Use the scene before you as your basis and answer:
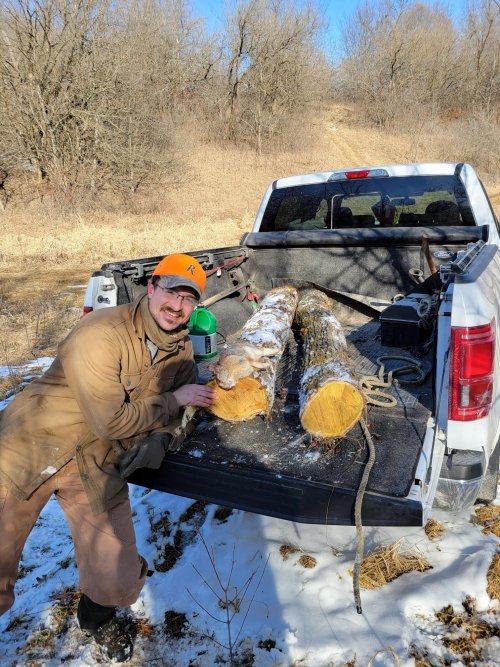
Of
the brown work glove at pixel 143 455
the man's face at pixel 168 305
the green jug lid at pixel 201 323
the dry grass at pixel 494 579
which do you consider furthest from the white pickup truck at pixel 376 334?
the man's face at pixel 168 305

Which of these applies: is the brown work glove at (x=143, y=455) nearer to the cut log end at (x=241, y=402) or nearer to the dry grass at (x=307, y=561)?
the cut log end at (x=241, y=402)

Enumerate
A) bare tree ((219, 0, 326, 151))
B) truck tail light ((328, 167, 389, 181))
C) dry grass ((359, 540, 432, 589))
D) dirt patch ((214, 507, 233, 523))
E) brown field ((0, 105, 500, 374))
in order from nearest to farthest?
1. dry grass ((359, 540, 432, 589))
2. dirt patch ((214, 507, 233, 523))
3. truck tail light ((328, 167, 389, 181))
4. brown field ((0, 105, 500, 374))
5. bare tree ((219, 0, 326, 151))

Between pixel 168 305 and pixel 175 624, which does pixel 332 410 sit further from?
pixel 175 624

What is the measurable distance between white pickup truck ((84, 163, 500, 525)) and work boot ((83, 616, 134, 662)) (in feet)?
2.25

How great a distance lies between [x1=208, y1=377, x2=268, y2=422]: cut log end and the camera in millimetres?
2537

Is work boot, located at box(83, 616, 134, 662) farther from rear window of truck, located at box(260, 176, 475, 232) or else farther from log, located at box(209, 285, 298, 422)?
rear window of truck, located at box(260, 176, 475, 232)

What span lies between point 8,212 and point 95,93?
645 centimetres

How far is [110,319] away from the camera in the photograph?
6.99 ft

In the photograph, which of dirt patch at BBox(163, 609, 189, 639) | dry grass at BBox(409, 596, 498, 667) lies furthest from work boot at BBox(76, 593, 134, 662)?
dry grass at BBox(409, 596, 498, 667)

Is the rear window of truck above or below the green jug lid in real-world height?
above

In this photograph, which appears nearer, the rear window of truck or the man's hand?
the man's hand

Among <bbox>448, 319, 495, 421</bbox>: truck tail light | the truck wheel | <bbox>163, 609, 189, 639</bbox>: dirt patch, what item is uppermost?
<bbox>448, 319, 495, 421</bbox>: truck tail light

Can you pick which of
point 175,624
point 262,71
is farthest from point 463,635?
point 262,71

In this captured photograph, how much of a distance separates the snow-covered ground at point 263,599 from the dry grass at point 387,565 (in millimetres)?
36
